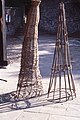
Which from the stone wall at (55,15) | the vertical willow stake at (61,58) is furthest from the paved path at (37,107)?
the stone wall at (55,15)

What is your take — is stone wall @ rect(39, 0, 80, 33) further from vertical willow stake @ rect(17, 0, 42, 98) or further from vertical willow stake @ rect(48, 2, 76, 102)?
vertical willow stake @ rect(17, 0, 42, 98)

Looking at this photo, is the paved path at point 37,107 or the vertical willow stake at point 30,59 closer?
the paved path at point 37,107

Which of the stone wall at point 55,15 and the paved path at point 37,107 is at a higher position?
the stone wall at point 55,15

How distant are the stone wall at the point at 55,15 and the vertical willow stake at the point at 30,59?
34.6 ft

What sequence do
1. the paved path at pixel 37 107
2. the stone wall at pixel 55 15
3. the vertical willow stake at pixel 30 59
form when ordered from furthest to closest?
the stone wall at pixel 55 15 < the vertical willow stake at pixel 30 59 < the paved path at pixel 37 107

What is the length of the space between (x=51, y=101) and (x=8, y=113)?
0.84 metres

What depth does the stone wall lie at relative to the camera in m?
15.7

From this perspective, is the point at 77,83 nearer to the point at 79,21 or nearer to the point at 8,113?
the point at 8,113

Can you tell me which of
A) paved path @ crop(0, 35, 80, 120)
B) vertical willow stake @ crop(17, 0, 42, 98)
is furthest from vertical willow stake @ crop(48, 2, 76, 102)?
vertical willow stake @ crop(17, 0, 42, 98)

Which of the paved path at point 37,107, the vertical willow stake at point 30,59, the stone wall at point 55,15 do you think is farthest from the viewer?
the stone wall at point 55,15

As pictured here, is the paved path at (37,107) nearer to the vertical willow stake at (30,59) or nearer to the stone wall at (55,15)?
the vertical willow stake at (30,59)

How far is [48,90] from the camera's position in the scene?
5551 mm

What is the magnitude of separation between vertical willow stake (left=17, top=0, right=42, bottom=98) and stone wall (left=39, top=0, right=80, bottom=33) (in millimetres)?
10537

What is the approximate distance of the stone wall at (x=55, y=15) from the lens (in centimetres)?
1570
